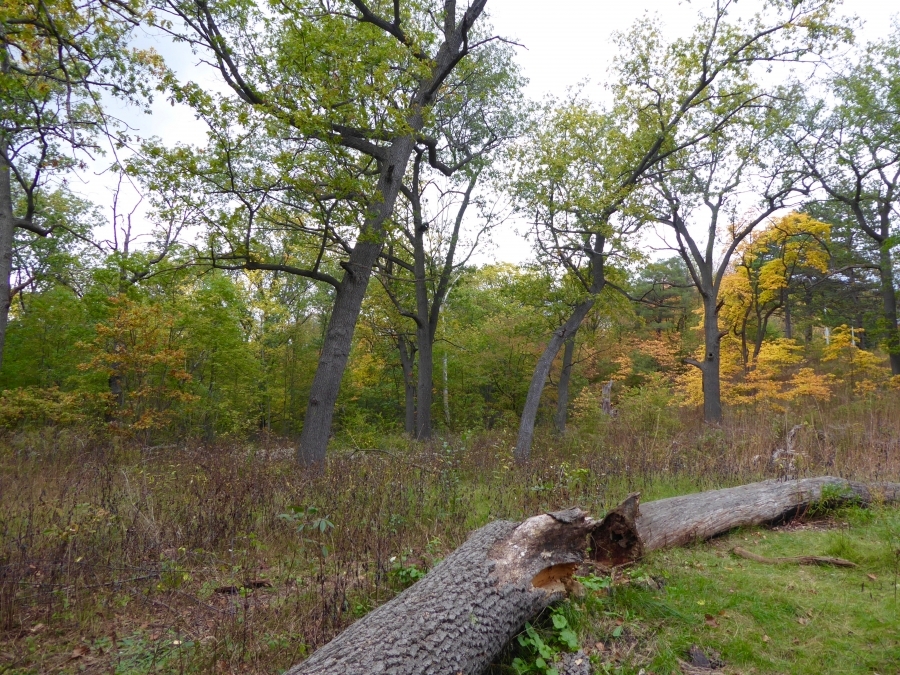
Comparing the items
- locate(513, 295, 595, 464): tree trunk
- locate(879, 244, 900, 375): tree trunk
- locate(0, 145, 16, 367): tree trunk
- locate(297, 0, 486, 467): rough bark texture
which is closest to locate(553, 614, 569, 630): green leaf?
locate(297, 0, 486, 467): rough bark texture

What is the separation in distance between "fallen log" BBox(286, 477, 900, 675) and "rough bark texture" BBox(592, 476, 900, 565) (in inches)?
0.4

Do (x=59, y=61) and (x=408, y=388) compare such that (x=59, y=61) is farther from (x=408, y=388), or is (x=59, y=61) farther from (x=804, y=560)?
(x=408, y=388)

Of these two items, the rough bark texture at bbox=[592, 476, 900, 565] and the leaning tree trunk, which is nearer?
the rough bark texture at bbox=[592, 476, 900, 565]

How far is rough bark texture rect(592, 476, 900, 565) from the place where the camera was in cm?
451

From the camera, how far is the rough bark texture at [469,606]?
8.45 feet

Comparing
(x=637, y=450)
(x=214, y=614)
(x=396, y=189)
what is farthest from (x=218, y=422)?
(x=214, y=614)

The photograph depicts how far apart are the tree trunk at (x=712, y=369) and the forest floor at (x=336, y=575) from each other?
835 centimetres

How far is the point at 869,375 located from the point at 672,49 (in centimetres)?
1362

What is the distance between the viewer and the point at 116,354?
11.8m

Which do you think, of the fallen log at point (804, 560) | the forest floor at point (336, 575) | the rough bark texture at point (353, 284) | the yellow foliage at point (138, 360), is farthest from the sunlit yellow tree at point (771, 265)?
the yellow foliage at point (138, 360)

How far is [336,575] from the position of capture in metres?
4.16

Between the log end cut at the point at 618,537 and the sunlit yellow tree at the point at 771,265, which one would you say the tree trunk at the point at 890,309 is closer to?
the sunlit yellow tree at the point at 771,265

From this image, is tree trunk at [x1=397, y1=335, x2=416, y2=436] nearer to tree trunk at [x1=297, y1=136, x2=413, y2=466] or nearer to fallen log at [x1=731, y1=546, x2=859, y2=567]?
tree trunk at [x1=297, y1=136, x2=413, y2=466]

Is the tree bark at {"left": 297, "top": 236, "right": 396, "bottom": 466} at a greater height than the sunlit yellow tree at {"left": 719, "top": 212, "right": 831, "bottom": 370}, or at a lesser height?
lesser
